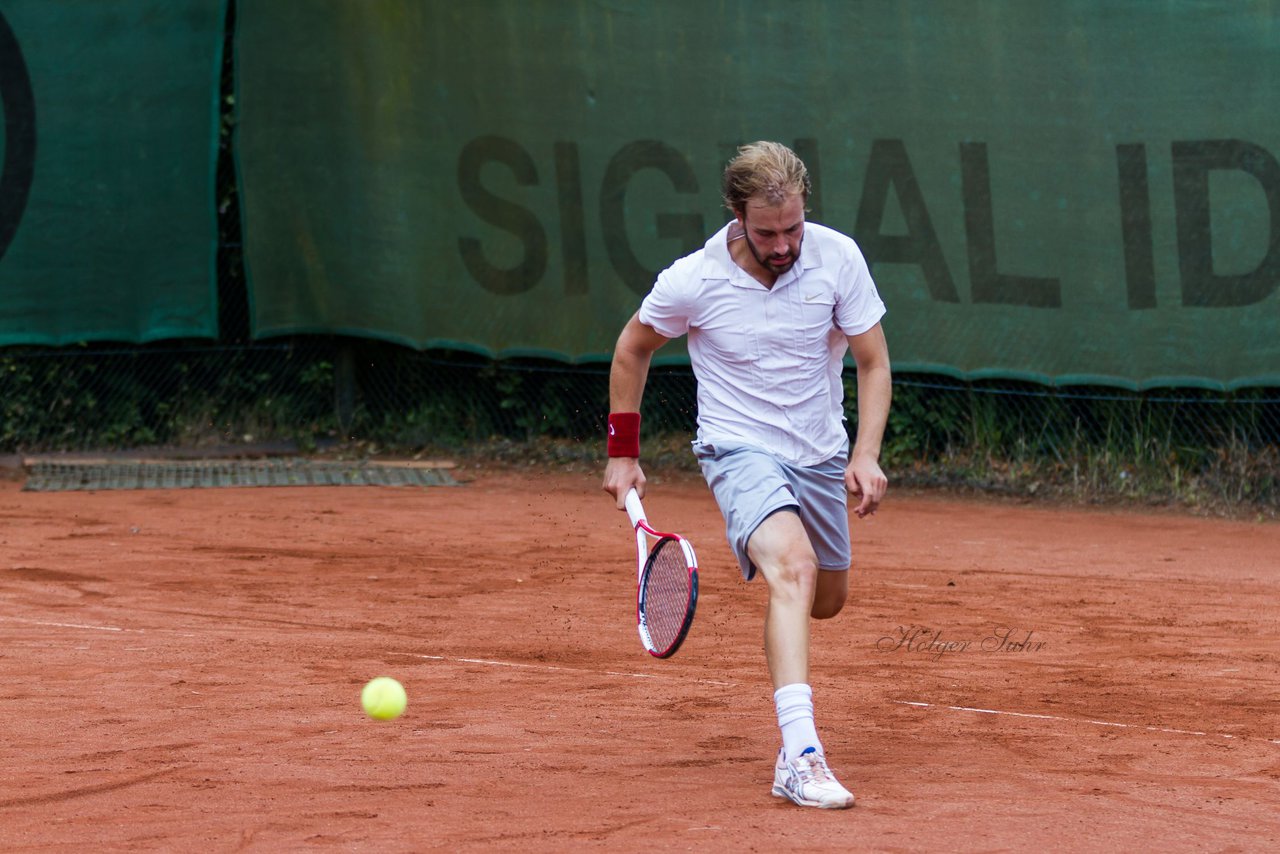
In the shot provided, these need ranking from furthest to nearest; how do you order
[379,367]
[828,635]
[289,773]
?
[379,367]
[828,635]
[289,773]

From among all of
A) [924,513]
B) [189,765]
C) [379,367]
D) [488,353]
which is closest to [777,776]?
[189,765]

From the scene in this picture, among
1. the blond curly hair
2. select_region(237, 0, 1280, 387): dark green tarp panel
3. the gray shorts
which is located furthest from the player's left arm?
select_region(237, 0, 1280, 387): dark green tarp panel

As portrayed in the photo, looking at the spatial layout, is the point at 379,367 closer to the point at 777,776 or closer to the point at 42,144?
the point at 42,144

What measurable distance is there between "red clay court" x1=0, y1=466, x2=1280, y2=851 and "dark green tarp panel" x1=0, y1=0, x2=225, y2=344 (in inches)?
89.6

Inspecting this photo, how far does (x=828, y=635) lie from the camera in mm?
6023

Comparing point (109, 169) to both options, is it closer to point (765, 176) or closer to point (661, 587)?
point (661, 587)

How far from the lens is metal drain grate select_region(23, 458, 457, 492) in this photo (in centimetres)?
985

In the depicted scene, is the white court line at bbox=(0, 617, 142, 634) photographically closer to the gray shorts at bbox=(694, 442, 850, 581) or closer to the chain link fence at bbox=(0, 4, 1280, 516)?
the gray shorts at bbox=(694, 442, 850, 581)

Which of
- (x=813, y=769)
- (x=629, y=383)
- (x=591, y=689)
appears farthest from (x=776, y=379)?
(x=591, y=689)

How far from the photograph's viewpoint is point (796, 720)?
3.84 metres

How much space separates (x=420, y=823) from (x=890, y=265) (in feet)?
20.5

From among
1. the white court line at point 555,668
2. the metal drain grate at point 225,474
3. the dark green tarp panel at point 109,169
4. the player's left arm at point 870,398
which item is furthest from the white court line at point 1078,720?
the dark green tarp panel at point 109,169

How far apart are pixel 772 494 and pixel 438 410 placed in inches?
283

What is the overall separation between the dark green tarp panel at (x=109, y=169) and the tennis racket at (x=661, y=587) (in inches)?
279
